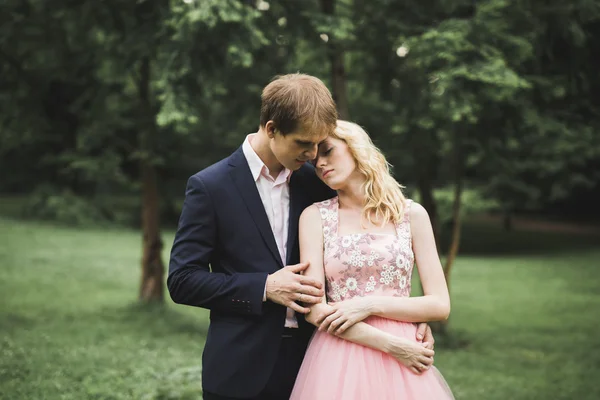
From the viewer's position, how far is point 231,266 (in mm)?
3037

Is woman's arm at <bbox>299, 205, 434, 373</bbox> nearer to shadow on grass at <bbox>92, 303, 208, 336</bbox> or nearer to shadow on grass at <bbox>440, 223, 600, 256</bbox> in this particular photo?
shadow on grass at <bbox>92, 303, 208, 336</bbox>

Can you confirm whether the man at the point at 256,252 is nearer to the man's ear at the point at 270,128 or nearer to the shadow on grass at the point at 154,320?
the man's ear at the point at 270,128

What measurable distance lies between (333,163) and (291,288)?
2.23ft

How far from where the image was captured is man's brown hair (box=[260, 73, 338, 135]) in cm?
286

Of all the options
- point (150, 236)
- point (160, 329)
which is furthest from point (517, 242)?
point (160, 329)

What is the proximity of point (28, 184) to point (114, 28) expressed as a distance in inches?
1119

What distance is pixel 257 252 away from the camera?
118 inches

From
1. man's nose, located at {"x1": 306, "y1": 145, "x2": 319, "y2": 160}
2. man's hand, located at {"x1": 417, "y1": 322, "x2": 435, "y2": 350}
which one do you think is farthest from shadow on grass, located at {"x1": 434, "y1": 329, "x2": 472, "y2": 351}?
man's nose, located at {"x1": 306, "y1": 145, "x2": 319, "y2": 160}

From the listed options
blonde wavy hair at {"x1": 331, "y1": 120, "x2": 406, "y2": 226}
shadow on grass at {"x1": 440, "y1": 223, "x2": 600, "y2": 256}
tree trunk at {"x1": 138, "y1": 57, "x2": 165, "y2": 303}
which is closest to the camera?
blonde wavy hair at {"x1": 331, "y1": 120, "x2": 406, "y2": 226}

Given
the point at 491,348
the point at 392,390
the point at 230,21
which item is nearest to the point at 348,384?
the point at 392,390

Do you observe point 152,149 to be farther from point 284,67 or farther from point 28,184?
point 28,184

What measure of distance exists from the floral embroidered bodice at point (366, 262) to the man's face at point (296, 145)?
345 millimetres

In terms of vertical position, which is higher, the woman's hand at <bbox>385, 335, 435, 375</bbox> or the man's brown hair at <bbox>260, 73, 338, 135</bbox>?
the man's brown hair at <bbox>260, 73, 338, 135</bbox>

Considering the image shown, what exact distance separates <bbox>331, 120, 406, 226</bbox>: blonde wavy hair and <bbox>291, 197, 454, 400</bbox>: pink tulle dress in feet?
0.23
